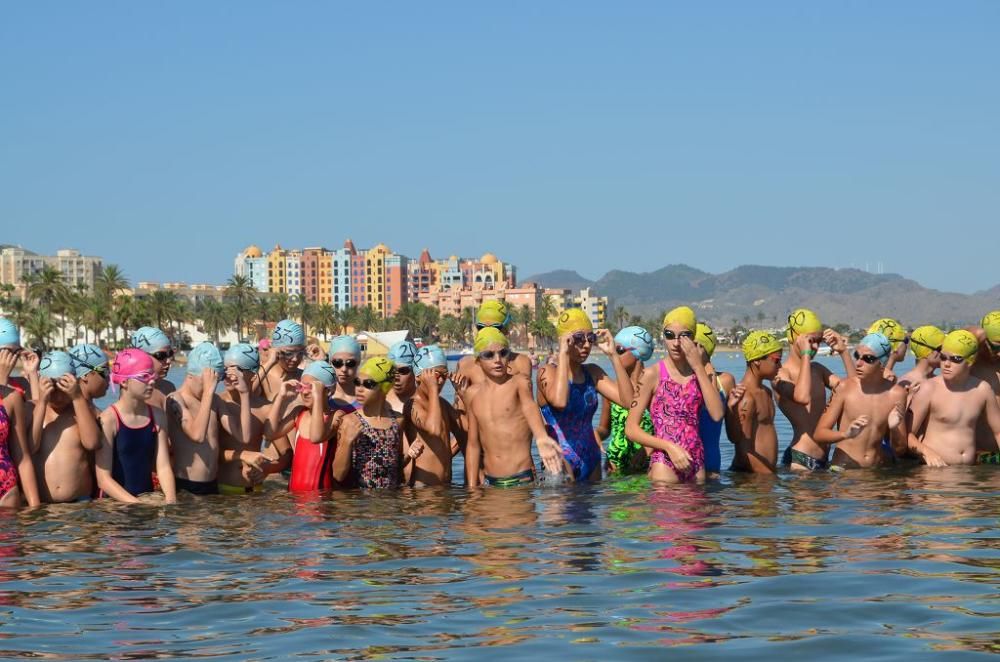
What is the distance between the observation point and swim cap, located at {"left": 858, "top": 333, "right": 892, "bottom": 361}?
47.6ft

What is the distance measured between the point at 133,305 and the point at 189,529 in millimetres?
140053

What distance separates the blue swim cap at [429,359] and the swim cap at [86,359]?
10.2 ft

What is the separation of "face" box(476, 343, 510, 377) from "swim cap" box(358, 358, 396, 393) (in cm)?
96

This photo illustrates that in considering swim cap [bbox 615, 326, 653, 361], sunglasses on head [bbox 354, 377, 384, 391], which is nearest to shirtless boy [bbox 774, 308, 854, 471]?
swim cap [bbox 615, 326, 653, 361]

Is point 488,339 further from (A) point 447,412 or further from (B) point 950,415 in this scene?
(B) point 950,415

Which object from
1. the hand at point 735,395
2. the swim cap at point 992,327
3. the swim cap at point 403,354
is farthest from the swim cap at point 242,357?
the swim cap at point 992,327

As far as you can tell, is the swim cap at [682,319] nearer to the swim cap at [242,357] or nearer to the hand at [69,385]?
the swim cap at [242,357]

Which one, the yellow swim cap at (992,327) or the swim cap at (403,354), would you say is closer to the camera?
the swim cap at (403,354)

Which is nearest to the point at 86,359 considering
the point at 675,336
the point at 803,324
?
the point at 675,336

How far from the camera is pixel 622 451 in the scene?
15.2 metres

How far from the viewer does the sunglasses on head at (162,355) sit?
1274 cm

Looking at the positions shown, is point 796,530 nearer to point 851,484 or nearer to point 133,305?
point 851,484

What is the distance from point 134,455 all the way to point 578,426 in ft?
14.8

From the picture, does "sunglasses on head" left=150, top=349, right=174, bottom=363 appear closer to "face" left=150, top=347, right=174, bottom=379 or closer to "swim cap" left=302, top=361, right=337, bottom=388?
"face" left=150, top=347, right=174, bottom=379
